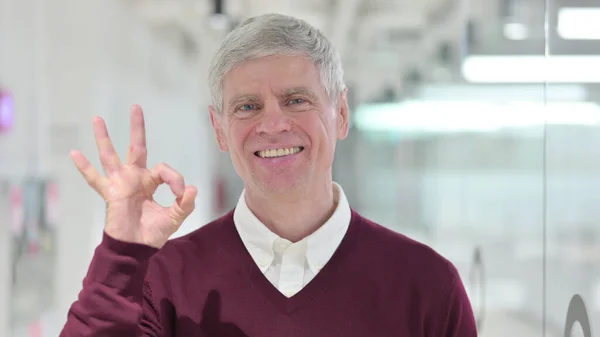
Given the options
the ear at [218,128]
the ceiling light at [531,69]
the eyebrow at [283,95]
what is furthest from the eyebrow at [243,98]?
the ceiling light at [531,69]

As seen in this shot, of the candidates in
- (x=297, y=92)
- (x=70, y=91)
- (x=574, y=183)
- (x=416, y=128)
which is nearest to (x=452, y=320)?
(x=574, y=183)

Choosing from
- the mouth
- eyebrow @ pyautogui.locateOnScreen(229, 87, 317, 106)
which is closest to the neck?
the mouth

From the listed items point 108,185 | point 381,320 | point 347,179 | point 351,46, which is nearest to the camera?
point 108,185

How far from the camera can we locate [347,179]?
8539 millimetres

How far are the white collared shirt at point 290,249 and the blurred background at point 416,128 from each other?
58 centimetres

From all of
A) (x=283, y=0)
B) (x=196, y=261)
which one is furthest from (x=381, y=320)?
(x=283, y=0)

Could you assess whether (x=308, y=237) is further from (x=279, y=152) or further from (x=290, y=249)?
(x=279, y=152)

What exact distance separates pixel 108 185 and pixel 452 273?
76 cm

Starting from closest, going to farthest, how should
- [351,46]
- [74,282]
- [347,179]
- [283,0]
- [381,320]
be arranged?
[381,320] < [74,282] < [283,0] < [351,46] < [347,179]

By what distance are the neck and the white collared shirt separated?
31 millimetres

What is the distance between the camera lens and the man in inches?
58.3

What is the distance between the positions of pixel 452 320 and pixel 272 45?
707 millimetres

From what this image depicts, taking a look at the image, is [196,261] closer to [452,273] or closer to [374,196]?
[452,273]

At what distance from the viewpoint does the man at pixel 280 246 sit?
1480mm
